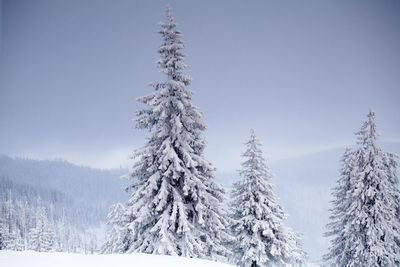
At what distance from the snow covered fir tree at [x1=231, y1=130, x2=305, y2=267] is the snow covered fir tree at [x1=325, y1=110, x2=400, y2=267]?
14.4ft

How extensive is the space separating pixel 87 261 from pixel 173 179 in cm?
726

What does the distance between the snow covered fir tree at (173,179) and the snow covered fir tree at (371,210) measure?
10700mm

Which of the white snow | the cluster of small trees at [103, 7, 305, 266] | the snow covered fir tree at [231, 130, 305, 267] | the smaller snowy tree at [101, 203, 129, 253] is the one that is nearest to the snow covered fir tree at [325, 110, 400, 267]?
the snow covered fir tree at [231, 130, 305, 267]

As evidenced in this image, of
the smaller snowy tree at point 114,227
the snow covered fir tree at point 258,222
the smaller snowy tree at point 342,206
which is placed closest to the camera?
the snow covered fir tree at point 258,222

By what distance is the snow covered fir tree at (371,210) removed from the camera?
61.2 ft

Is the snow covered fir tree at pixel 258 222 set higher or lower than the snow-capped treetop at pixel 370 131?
lower

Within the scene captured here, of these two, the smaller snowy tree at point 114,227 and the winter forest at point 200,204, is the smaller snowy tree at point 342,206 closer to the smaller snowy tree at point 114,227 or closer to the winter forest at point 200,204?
the winter forest at point 200,204

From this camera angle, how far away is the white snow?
273 inches

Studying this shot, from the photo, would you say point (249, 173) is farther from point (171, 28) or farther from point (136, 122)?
point (171, 28)

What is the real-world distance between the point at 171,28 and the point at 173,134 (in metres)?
5.49

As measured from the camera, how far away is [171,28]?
1454 cm

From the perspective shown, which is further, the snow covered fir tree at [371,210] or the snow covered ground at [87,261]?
the snow covered fir tree at [371,210]

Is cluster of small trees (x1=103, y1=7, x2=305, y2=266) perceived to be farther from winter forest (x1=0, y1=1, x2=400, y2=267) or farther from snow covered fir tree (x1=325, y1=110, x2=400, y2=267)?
snow covered fir tree (x1=325, y1=110, x2=400, y2=267)

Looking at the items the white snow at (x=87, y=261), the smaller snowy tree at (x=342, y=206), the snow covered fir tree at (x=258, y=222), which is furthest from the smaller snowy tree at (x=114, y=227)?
the smaller snowy tree at (x=342, y=206)
